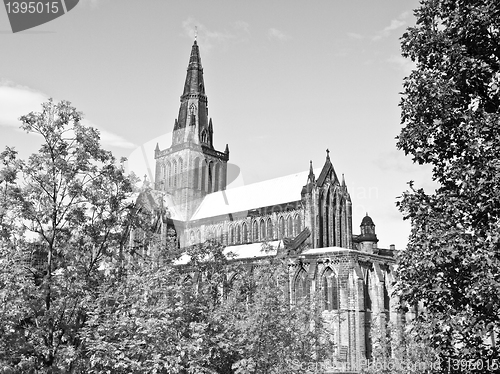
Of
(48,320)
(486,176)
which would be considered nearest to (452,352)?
(486,176)

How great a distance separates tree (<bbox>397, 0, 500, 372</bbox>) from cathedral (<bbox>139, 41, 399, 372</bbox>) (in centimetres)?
1938

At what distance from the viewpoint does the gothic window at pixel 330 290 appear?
54625 millimetres

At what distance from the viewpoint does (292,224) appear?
66.6m

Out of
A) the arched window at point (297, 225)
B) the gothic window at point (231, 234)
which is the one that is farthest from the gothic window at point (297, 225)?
the gothic window at point (231, 234)

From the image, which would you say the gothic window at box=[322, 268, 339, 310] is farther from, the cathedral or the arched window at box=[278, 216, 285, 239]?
the arched window at box=[278, 216, 285, 239]

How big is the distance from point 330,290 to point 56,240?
39737 millimetres

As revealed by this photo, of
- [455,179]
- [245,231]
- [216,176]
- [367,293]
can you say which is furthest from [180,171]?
[455,179]

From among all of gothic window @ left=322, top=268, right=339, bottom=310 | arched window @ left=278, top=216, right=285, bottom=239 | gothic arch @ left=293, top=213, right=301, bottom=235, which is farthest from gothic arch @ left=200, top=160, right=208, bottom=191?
gothic window @ left=322, top=268, right=339, bottom=310

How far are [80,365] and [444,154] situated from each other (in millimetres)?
12339

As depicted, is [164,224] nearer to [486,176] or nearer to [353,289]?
[353,289]

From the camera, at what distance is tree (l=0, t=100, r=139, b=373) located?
647 inches

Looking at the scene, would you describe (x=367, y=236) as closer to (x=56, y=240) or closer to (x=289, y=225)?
(x=289, y=225)

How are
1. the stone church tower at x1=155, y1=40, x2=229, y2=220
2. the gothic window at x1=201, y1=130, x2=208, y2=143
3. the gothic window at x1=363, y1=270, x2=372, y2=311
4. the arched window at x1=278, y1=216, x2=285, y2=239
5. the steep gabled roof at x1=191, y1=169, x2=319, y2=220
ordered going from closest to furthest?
the gothic window at x1=363, y1=270, x2=372, y2=311, the arched window at x1=278, y1=216, x2=285, y2=239, the steep gabled roof at x1=191, y1=169, x2=319, y2=220, the stone church tower at x1=155, y1=40, x2=229, y2=220, the gothic window at x1=201, y1=130, x2=208, y2=143

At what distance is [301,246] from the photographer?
62.1 meters
